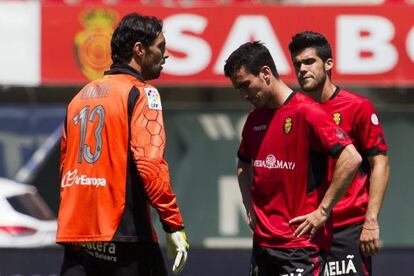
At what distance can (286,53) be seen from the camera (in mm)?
12672

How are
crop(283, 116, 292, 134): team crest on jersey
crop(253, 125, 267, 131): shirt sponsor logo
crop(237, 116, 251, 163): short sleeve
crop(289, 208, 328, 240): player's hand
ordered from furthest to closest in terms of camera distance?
1. crop(237, 116, 251, 163): short sleeve
2. crop(253, 125, 267, 131): shirt sponsor logo
3. crop(283, 116, 292, 134): team crest on jersey
4. crop(289, 208, 328, 240): player's hand

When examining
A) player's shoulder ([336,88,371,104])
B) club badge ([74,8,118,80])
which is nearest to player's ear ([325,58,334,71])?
player's shoulder ([336,88,371,104])

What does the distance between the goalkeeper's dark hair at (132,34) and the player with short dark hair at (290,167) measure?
472 millimetres

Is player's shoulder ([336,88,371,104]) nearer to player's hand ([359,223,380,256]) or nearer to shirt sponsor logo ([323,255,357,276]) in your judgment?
player's hand ([359,223,380,256])

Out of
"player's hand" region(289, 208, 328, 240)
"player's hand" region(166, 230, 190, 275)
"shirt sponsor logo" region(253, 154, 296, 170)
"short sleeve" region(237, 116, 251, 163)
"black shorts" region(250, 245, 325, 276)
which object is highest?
"short sleeve" region(237, 116, 251, 163)

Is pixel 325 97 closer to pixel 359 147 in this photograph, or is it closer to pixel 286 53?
pixel 359 147

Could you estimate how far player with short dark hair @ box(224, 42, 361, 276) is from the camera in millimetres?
5352

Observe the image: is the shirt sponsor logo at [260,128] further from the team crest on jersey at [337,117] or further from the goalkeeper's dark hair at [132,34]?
the goalkeeper's dark hair at [132,34]

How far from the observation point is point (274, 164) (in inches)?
215

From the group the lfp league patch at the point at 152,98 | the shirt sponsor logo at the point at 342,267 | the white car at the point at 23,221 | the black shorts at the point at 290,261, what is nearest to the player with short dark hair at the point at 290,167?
the black shorts at the point at 290,261

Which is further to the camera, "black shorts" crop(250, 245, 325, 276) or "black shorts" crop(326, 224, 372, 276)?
"black shorts" crop(326, 224, 372, 276)

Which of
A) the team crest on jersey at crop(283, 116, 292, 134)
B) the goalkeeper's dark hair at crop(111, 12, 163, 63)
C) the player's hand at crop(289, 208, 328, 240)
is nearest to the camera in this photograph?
the goalkeeper's dark hair at crop(111, 12, 163, 63)

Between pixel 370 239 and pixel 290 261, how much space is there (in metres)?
0.65

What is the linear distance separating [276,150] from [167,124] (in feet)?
27.9
